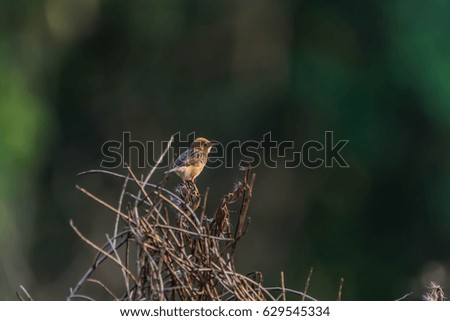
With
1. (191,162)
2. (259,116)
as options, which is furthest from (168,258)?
(259,116)

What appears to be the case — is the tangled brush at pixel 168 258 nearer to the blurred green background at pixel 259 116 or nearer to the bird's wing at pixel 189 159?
the bird's wing at pixel 189 159

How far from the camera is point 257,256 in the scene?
12320 mm

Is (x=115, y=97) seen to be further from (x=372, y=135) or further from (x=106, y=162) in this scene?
(x=372, y=135)

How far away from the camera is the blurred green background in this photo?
38.5ft

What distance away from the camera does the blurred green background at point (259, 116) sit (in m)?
11.7

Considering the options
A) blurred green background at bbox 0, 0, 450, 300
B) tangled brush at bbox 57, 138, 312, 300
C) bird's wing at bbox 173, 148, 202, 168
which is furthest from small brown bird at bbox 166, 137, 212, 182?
blurred green background at bbox 0, 0, 450, 300

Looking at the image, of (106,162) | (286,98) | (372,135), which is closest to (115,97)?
(106,162)

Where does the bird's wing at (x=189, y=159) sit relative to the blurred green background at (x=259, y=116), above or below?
above

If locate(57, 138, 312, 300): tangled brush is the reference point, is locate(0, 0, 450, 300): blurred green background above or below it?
below

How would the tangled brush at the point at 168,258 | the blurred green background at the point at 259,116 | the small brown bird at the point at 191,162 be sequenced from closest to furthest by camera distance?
the tangled brush at the point at 168,258, the small brown bird at the point at 191,162, the blurred green background at the point at 259,116

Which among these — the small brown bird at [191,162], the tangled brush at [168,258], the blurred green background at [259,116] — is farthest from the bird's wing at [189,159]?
the blurred green background at [259,116]

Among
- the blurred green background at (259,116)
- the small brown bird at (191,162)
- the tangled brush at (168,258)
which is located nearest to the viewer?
the tangled brush at (168,258)

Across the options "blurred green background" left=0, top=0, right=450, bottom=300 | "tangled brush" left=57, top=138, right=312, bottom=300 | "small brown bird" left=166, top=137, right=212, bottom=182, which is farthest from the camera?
"blurred green background" left=0, top=0, right=450, bottom=300

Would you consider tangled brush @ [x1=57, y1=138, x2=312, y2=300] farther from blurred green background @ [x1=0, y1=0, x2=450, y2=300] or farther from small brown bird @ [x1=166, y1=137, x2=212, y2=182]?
blurred green background @ [x1=0, y1=0, x2=450, y2=300]
